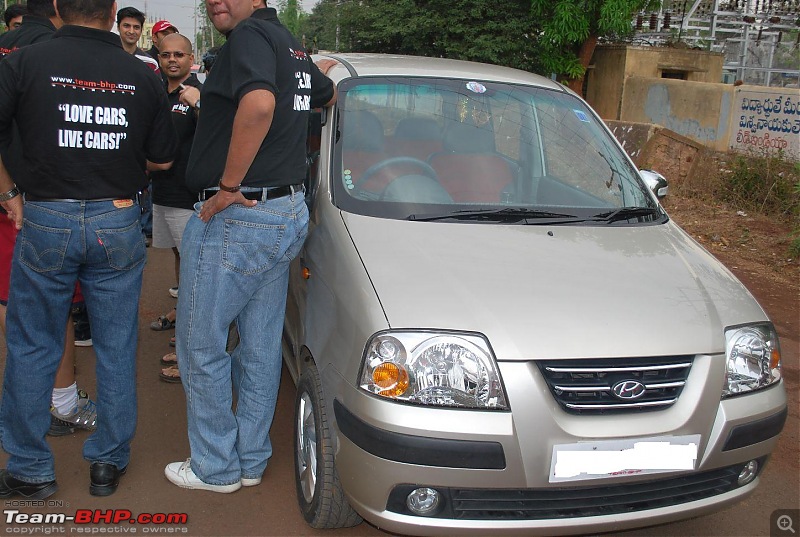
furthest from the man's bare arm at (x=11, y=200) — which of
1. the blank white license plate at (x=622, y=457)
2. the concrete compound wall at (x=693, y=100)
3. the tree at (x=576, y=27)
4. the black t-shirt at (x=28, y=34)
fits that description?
the tree at (x=576, y=27)

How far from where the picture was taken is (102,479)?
3.04 meters

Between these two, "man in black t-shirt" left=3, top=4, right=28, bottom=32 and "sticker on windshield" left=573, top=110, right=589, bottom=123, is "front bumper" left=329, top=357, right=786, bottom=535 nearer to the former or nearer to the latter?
"sticker on windshield" left=573, top=110, right=589, bottom=123

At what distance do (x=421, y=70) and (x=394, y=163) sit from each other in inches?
24.8

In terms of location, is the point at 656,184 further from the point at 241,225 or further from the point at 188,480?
the point at 188,480

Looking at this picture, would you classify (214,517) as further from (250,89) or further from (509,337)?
(250,89)

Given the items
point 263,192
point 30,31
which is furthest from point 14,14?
point 263,192

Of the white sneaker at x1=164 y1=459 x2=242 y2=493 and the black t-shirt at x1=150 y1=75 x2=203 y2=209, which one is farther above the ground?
the black t-shirt at x1=150 y1=75 x2=203 y2=209

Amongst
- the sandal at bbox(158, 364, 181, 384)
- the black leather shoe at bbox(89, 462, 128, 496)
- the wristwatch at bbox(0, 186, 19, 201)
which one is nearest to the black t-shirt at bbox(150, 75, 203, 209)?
the sandal at bbox(158, 364, 181, 384)

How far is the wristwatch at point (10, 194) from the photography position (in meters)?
2.84

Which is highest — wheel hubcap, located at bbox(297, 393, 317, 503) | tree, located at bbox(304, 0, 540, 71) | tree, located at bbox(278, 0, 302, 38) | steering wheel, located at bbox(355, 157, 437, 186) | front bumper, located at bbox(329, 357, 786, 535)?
tree, located at bbox(278, 0, 302, 38)

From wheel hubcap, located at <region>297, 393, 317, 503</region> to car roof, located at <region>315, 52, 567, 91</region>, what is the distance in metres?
1.57

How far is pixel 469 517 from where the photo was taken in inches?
92.3

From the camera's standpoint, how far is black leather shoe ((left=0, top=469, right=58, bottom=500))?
2959 mm

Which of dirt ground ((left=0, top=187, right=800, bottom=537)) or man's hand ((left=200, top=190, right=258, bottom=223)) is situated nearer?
man's hand ((left=200, top=190, right=258, bottom=223))
